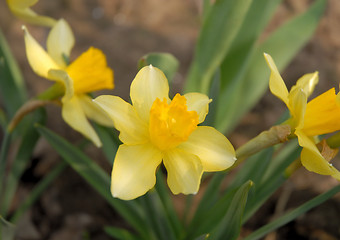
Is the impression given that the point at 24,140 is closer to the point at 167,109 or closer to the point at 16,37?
the point at 167,109

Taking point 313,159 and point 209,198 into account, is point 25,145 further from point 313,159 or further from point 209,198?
point 313,159

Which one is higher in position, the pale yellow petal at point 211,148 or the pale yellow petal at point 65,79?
the pale yellow petal at point 65,79

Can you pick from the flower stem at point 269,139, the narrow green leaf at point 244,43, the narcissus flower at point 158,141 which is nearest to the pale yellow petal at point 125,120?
the narcissus flower at point 158,141

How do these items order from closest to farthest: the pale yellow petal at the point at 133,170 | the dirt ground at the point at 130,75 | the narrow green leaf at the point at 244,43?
1. the pale yellow petal at the point at 133,170
2. the narrow green leaf at the point at 244,43
3. the dirt ground at the point at 130,75

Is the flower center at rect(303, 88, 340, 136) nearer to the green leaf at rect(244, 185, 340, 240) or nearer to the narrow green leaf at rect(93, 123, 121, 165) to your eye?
the green leaf at rect(244, 185, 340, 240)

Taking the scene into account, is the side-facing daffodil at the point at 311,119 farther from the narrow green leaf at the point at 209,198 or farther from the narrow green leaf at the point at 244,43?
the narrow green leaf at the point at 244,43
